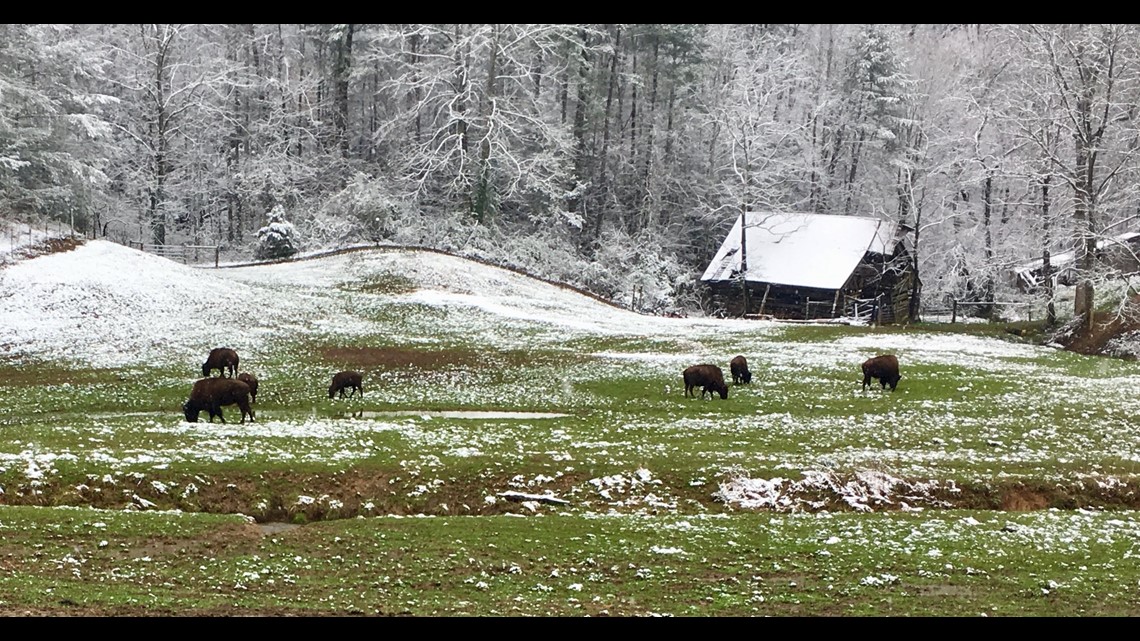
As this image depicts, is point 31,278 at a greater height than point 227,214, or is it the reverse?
point 227,214

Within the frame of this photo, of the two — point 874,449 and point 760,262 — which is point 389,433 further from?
point 760,262

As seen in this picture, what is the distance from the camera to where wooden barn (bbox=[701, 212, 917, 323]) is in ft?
209

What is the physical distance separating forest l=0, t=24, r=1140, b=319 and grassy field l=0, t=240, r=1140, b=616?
2576 centimetres

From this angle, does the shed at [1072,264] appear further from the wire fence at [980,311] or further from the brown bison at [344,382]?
the brown bison at [344,382]

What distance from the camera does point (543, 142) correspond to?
76062 mm

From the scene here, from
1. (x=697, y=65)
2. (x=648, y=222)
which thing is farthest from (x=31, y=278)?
(x=697, y=65)

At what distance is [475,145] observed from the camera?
76.0 metres

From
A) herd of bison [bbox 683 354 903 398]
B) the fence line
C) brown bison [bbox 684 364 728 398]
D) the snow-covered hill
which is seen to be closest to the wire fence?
the snow-covered hill

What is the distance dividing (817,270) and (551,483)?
47921 millimetres

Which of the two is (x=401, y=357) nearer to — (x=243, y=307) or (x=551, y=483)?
(x=243, y=307)

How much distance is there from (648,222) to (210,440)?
2414 inches

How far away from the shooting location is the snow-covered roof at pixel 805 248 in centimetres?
6425

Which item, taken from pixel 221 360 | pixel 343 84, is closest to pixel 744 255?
pixel 343 84

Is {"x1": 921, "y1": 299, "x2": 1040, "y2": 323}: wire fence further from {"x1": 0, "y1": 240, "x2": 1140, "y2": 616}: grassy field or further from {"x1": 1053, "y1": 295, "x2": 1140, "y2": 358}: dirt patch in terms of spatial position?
{"x1": 0, "y1": 240, "x2": 1140, "y2": 616}: grassy field
